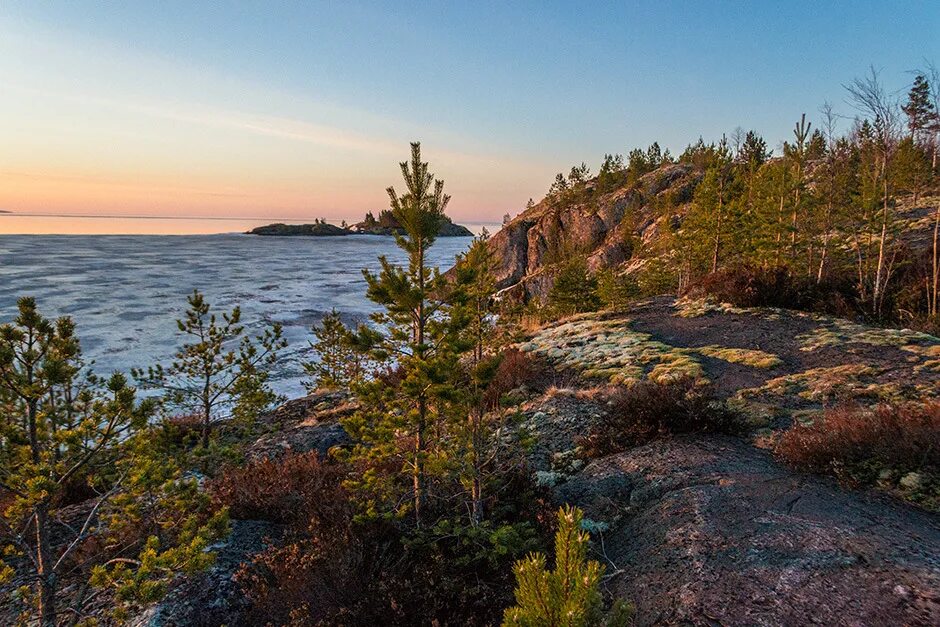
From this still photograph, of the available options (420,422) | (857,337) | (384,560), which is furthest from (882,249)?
(384,560)

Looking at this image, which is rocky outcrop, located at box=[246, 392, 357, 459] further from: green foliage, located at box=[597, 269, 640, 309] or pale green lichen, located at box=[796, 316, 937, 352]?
green foliage, located at box=[597, 269, 640, 309]

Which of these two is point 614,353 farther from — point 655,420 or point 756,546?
point 756,546

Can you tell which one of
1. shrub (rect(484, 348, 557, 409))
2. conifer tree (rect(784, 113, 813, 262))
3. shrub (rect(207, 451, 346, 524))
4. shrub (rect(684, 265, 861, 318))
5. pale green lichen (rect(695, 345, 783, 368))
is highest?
conifer tree (rect(784, 113, 813, 262))

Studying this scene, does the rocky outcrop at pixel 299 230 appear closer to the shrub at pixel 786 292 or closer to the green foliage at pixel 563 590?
the shrub at pixel 786 292

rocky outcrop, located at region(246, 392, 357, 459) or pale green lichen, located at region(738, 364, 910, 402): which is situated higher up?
pale green lichen, located at region(738, 364, 910, 402)

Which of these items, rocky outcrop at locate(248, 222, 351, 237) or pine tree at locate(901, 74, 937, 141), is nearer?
pine tree at locate(901, 74, 937, 141)

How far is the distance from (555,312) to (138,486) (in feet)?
61.3

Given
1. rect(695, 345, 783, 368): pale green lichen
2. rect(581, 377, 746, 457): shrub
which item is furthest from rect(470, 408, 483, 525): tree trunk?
rect(695, 345, 783, 368): pale green lichen

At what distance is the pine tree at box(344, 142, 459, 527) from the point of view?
4.48 m

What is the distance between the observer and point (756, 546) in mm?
3500

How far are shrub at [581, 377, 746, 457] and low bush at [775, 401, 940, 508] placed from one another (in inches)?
36.2

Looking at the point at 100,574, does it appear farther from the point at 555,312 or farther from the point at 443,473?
the point at 555,312

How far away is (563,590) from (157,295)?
120 feet

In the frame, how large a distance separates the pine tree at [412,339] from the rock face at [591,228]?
2760 centimetres
